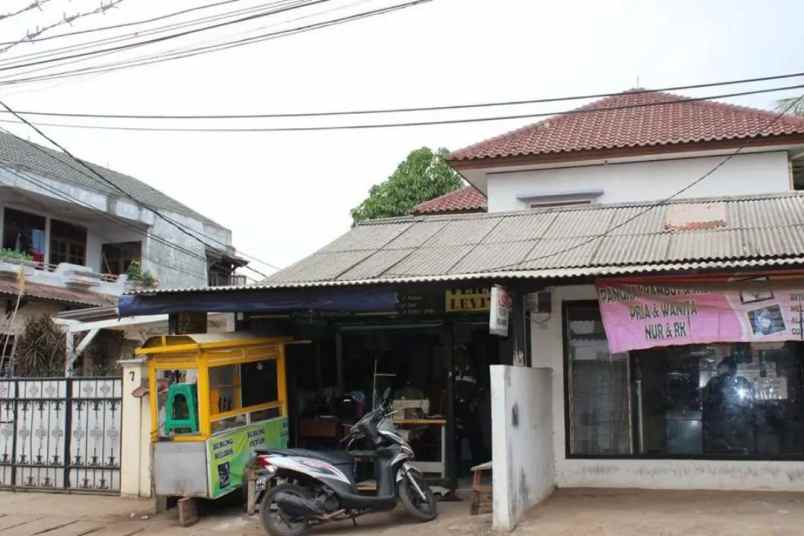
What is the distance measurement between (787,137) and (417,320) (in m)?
8.61

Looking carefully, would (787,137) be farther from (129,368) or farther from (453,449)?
(129,368)

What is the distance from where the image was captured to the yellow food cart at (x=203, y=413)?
8.30 metres

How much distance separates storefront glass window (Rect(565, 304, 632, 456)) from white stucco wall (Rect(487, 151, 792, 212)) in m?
6.37

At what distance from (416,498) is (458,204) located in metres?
12.0

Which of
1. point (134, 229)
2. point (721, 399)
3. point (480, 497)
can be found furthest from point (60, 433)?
point (134, 229)

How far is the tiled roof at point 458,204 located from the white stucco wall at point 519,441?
9.82 meters

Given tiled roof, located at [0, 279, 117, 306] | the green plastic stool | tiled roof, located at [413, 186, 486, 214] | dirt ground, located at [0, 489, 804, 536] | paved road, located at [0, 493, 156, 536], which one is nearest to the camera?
dirt ground, located at [0, 489, 804, 536]

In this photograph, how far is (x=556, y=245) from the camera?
9.44 metres

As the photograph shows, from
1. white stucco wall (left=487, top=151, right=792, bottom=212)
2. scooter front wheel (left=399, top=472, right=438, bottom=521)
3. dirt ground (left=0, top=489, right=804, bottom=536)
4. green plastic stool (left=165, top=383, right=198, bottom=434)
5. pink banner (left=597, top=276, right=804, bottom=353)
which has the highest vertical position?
white stucco wall (left=487, top=151, right=792, bottom=212)

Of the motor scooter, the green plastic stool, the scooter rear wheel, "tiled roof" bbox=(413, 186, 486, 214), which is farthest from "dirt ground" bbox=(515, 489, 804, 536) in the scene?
"tiled roof" bbox=(413, 186, 486, 214)

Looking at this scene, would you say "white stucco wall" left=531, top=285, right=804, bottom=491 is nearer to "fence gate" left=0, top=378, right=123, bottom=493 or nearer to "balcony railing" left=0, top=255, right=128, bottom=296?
"fence gate" left=0, top=378, right=123, bottom=493

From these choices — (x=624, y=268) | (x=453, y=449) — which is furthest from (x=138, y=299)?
(x=624, y=268)

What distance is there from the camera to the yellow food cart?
8305 millimetres

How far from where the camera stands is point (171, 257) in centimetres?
2688
